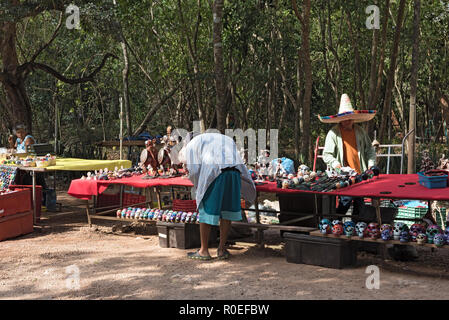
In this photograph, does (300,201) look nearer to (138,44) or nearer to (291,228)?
(291,228)

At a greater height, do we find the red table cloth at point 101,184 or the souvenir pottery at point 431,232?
the red table cloth at point 101,184

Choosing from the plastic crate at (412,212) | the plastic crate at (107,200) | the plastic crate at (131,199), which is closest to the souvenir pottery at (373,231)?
the plastic crate at (412,212)

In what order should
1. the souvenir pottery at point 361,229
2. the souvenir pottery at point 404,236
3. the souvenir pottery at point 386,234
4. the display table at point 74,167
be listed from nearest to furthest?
the souvenir pottery at point 404,236 → the souvenir pottery at point 386,234 → the souvenir pottery at point 361,229 → the display table at point 74,167

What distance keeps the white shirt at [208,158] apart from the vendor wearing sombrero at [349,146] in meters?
1.19

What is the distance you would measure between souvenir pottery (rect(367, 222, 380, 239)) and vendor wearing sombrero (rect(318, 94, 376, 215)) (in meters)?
0.95

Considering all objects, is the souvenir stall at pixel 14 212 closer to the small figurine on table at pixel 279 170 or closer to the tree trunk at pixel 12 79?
the small figurine on table at pixel 279 170

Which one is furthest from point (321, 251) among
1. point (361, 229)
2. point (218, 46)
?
point (218, 46)

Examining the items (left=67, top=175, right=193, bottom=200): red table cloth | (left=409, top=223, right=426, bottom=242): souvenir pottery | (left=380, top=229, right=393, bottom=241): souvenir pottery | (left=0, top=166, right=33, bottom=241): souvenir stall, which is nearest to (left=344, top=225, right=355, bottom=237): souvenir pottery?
(left=380, top=229, right=393, bottom=241): souvenir pottery

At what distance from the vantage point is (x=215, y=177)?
5.87 m

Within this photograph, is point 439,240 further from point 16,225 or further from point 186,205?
point 16,225

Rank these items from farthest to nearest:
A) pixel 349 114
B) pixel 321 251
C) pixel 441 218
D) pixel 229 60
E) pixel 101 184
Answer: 1. pixel 229 60
2. pixel 101 184
3. pixel 441 218
4. pixel 349 114
5. pixel 321 251

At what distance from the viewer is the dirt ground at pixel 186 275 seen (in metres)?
4.87

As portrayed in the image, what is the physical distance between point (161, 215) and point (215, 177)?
1.50 m

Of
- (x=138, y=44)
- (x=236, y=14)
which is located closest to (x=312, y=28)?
(x=138, y=44)
